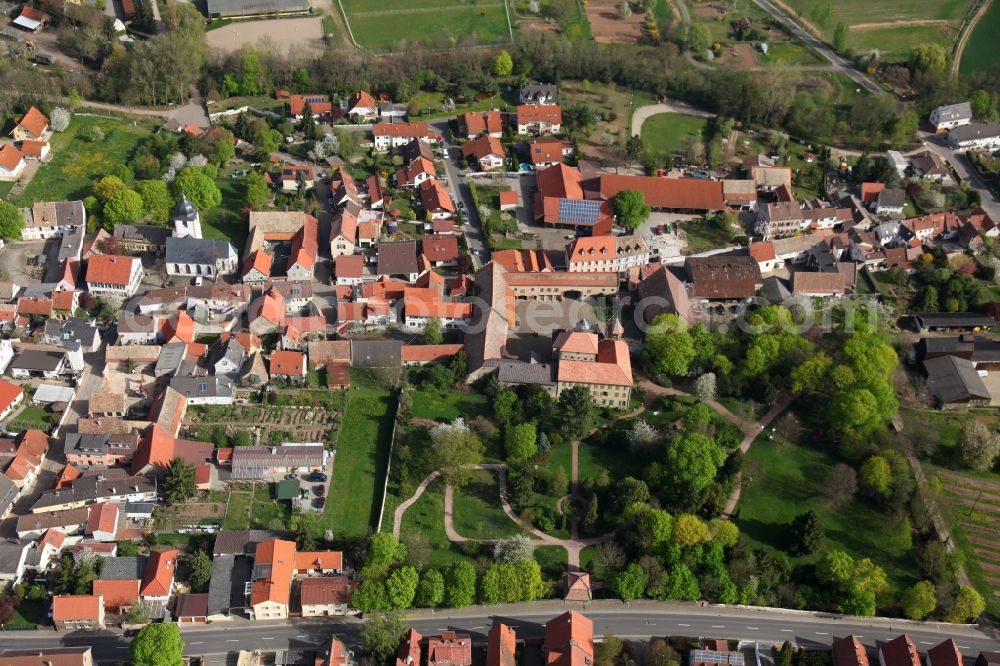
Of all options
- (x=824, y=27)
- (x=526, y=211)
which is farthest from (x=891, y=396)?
(x=824, y=27)

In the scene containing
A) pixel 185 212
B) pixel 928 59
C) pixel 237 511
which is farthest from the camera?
pixel 928 59

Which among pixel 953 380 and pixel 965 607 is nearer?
pixel 965 607

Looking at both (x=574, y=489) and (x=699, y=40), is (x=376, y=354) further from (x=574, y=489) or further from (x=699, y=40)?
(x=699, y=40)

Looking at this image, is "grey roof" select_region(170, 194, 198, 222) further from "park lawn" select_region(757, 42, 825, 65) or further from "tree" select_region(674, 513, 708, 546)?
"park lawn" select_region(757, 42, 825, 65)

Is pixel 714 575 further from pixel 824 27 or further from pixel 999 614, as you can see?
pixel 824 27

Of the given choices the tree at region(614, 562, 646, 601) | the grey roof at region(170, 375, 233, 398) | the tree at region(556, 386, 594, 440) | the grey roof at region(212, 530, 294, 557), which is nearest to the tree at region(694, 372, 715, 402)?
the tree at region(556, 386, 594, 440)

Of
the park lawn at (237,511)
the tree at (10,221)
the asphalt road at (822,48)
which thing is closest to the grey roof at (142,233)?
the tree at (10,221)

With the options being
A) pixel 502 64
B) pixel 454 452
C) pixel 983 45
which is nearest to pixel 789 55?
pixel 983 45

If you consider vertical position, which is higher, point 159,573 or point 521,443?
point 159,573
